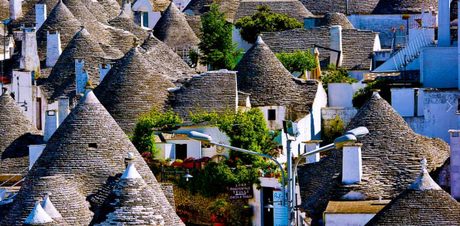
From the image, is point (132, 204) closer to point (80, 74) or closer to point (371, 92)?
point (371, 92)

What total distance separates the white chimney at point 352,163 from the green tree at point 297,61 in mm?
26480

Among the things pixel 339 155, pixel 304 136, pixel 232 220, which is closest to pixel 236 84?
pixel 304 136

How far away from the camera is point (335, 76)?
89.9 metres

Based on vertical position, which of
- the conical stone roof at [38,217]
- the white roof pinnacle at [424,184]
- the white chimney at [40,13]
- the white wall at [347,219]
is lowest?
the white wall at [347,219]

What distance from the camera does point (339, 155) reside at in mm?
67688

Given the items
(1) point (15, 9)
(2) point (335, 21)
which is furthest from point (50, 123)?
(1) point (15, 9)

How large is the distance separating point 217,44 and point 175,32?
198 inches

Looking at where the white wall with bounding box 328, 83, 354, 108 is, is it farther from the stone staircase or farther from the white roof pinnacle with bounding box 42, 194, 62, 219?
the white roof pinnacle with bounding box 42, 194, 62, 219

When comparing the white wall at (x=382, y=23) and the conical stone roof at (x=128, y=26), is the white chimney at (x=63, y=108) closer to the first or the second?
the conical stone roof at (x=128, y=26)

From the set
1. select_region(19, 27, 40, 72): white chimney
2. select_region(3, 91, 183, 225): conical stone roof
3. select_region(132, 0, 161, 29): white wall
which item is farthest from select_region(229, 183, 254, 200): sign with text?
select_region(132, 0, 161, 29): white wall

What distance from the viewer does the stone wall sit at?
74.1 m

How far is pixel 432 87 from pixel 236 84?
7884 mm

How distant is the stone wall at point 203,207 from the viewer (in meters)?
74.1

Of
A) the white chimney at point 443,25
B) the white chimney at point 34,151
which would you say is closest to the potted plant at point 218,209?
the white chimney at point 34,151
